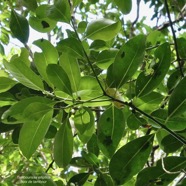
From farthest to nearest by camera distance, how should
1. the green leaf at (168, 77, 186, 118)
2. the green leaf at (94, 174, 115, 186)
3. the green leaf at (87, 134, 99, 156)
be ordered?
the green leaf at (87, 134, 99, 156)
the green leaf at (94, 174, 115, 186)
the green leaf at (168, 77, 186, 118)

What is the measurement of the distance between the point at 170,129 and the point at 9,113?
392mm

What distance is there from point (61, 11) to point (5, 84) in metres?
0.25

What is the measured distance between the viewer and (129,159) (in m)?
0.82

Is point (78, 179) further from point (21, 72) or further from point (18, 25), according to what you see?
point (18, 25)

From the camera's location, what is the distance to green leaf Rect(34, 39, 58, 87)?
883mm

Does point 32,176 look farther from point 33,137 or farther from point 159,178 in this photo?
point 159,178

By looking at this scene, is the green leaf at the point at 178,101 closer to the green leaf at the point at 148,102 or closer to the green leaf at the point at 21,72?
the green leaf at the point at 148,102

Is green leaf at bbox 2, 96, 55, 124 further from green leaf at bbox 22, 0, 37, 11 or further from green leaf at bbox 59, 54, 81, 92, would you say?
green leaf at bbox 22, 0, 37, 11

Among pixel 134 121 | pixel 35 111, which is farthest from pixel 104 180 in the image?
pixel 35 111

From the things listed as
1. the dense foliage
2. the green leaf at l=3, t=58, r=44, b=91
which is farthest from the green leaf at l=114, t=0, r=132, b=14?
the green leaf at l=3, t=58, r=44, b=91

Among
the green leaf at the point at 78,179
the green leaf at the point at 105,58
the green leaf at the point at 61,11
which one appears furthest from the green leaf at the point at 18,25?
the green leaf at the point at 78,179

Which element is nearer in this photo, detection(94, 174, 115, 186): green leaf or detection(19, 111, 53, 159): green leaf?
detection(19, 111, 53, 159): green leaf

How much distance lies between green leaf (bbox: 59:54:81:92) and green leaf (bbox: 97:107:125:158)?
12cm

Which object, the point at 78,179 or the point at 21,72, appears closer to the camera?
the point at 21,72
